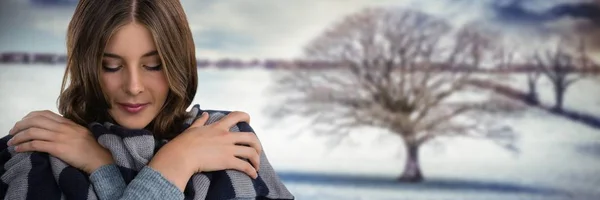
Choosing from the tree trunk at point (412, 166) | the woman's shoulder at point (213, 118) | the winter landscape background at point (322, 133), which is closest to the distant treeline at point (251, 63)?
the winter landscape background at point (322, 133)

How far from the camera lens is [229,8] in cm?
295

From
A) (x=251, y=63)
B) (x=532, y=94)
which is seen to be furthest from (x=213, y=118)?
(x=532, y=94)

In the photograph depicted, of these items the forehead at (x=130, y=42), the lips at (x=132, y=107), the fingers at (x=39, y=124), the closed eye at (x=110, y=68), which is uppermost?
the forehead at (x=130, y=42)

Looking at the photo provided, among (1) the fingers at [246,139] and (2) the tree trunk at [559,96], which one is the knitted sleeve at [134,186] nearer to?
(1) the fingers at [246,139]

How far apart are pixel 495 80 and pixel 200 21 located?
3.43ft

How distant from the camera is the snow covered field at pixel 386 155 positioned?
292cm

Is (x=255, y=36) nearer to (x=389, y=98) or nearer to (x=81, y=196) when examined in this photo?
Result: (x=389, y=98)

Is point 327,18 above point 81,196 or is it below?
above

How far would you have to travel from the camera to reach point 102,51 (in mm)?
723

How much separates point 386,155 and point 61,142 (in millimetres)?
2287

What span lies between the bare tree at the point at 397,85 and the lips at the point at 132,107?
2232 millimetres

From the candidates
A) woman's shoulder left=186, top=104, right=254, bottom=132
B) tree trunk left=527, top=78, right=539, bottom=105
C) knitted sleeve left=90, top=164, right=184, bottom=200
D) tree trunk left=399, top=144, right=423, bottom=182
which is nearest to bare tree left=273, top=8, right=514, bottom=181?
tree trunk left=399, top=144, right=423, bottom=182

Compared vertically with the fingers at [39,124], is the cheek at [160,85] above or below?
above

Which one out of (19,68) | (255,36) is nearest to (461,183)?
(255,36)
